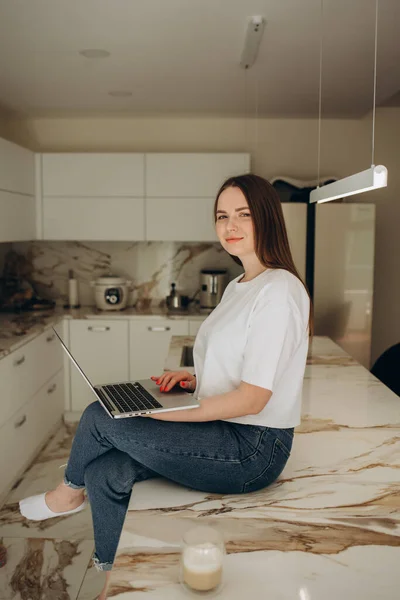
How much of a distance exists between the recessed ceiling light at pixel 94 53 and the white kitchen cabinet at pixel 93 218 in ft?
5.01

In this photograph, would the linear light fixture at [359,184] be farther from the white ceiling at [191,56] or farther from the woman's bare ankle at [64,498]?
the woman's bare ankle at [64,498]

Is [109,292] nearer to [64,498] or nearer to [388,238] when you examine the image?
[388,238]

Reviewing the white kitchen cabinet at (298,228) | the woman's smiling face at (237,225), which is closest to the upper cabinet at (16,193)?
the white kitchen cabinet at (298,228)

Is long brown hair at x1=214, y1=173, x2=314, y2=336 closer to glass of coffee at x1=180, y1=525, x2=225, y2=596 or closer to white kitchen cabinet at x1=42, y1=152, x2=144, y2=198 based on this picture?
glass of coffee at x1=180, y1=525, x2=225, y2=596

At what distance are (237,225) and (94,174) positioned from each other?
3199mm

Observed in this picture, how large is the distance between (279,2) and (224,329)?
62.8 inches

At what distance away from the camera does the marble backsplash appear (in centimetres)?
501

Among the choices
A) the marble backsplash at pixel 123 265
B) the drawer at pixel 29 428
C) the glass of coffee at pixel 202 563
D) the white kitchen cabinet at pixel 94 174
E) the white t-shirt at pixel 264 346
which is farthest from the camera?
the marble backsplash at pixel 123 265

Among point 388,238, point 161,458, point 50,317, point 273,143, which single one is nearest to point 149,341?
point 50,317

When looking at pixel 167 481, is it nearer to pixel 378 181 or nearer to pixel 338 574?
pixel 338 574

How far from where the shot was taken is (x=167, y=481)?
62.3 inches

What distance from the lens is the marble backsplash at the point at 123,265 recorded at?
16.4 feet

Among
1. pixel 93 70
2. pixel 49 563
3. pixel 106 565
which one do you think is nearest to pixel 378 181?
pixel 106 565

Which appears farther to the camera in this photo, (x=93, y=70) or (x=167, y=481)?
(x=93, y=70)
